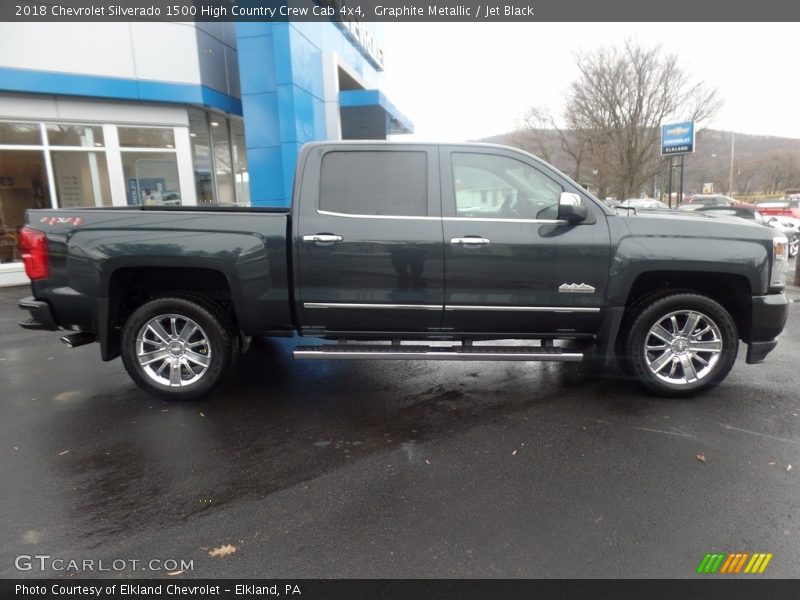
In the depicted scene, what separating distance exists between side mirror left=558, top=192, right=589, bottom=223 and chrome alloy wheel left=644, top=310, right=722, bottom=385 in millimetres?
1112

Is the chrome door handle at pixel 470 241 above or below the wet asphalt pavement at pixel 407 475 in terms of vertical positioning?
above

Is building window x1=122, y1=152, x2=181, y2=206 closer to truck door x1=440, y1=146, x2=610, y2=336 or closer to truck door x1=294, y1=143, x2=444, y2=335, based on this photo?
truck door x1=294, y1=143, x2=444, y2=335

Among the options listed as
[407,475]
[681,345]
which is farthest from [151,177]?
[681,345]

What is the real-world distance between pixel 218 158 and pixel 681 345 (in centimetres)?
1357

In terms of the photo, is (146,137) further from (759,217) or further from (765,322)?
(759,217)

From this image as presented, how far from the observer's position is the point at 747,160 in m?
64.6

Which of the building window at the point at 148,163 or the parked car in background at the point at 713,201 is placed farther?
the parked car in background at the point at 713,201

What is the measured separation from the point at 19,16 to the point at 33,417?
980 cm

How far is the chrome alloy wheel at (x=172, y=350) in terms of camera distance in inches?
176

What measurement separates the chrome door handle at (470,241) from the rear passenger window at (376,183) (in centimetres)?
35

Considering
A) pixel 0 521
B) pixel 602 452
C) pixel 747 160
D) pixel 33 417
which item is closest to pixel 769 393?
pixel 602 452

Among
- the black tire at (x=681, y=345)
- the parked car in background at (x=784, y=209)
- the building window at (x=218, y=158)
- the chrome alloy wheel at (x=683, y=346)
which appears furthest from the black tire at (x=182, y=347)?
the parked car in background at (x=784, y=209)

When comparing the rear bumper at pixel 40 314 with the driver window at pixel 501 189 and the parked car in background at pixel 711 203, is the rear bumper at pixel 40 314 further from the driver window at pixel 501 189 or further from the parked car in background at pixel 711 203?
the parked car in background at pixel 711 203
